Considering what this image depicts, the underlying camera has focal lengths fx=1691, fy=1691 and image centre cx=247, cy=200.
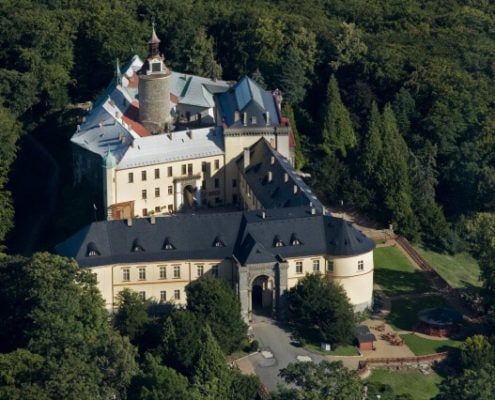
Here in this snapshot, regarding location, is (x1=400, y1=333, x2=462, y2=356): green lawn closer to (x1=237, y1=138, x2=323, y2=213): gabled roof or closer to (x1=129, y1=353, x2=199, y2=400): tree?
(x1=237, y1=138, x2=323, y2=213): gabled roof

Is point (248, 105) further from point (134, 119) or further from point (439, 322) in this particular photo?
point (439, 322)

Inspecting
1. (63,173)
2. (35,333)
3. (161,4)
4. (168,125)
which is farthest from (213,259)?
(161,4)

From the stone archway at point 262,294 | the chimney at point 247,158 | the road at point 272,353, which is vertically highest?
the chimney at point 247,158

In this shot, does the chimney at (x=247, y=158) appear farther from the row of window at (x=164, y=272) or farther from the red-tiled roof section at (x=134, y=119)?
the row of window at (x=164, y=272)

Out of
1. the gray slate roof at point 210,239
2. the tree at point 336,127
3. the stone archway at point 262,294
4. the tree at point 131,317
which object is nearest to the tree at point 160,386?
the tree at point 131,317

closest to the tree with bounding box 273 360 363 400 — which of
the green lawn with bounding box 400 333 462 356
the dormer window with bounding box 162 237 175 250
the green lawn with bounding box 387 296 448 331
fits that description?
the green lawn with bounding box 400 333 462 356

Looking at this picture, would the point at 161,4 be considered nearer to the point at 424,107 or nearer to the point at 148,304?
the point at 424,107
